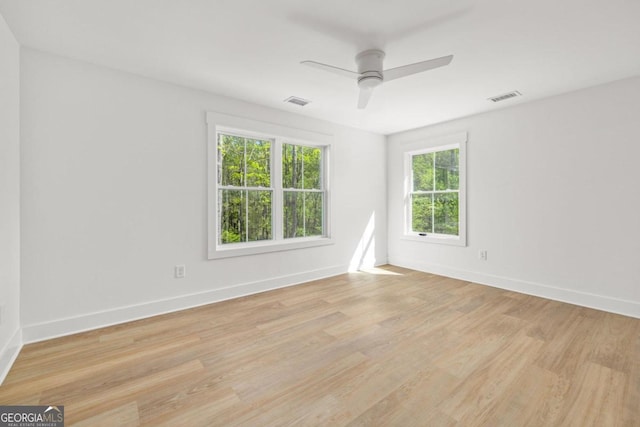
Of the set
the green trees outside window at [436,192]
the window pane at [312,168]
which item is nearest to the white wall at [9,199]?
the window pane at [312,168]

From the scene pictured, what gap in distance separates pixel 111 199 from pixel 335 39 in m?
2.46

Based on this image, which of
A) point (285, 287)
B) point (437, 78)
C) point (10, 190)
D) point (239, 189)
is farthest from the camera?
point (285, 287)

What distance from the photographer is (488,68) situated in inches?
105

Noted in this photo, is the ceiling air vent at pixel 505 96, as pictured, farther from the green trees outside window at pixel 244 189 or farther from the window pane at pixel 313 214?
the green trees outside window at pixel 244 189

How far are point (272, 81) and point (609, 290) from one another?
421cm

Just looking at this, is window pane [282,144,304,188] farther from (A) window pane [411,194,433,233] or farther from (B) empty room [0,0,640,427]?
(A) window pane [411,194,433,233]

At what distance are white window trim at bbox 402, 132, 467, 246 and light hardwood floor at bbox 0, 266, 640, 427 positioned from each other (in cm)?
148

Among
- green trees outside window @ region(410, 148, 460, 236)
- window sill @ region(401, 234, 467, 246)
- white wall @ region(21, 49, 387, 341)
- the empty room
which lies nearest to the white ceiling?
the empty room

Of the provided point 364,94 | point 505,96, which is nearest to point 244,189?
point 364,94

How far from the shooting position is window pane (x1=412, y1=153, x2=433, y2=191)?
4.79 metres

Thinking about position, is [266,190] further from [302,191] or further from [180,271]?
[180,271]

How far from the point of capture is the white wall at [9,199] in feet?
6.31

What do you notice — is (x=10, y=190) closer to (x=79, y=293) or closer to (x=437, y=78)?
(x=79, y=293)

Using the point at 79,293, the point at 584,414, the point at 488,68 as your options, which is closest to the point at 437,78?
the point at 488,68
